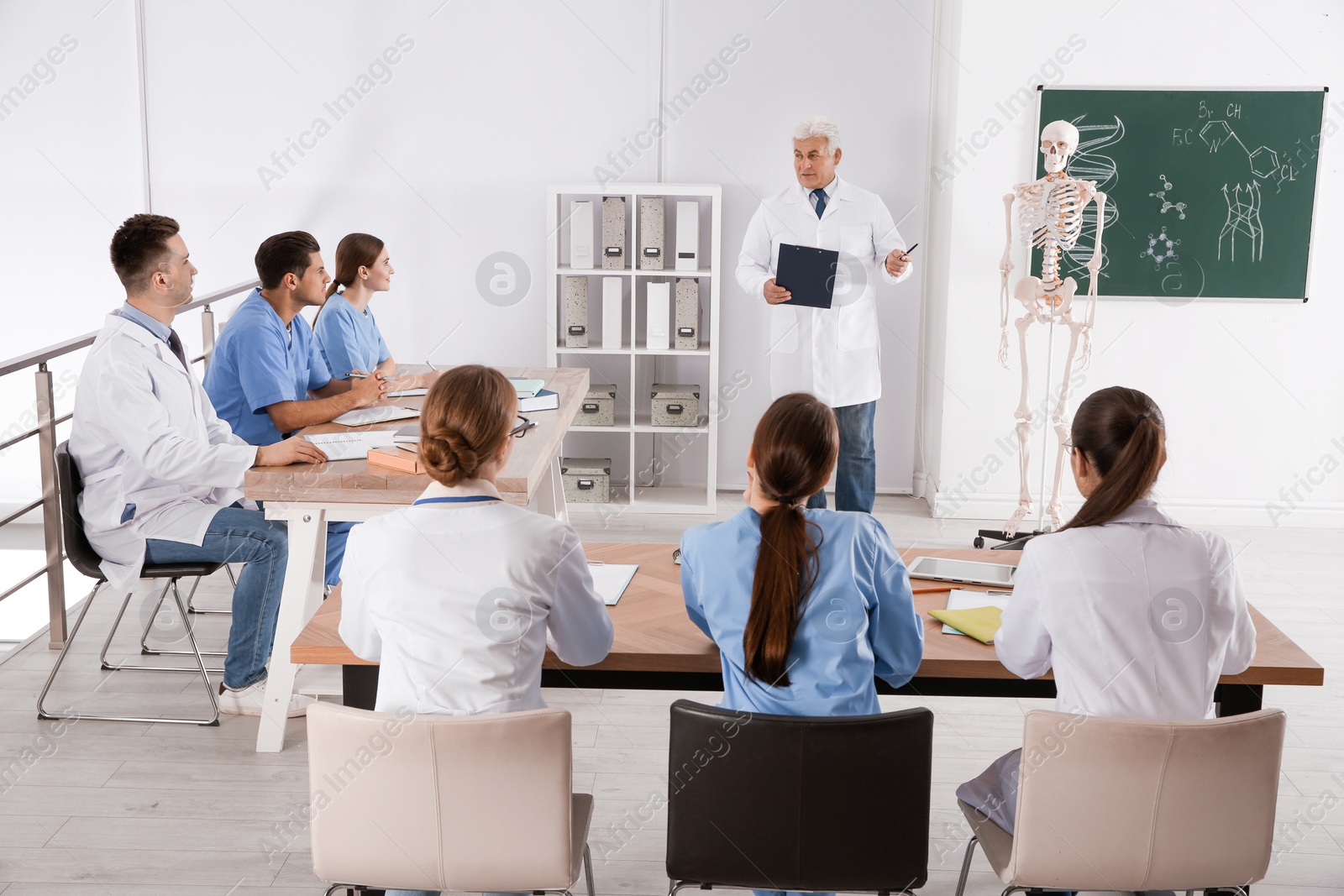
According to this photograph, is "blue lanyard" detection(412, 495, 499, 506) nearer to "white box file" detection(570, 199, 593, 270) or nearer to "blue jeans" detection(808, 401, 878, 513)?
"blue jeans" detection(808, 401, 878, 513)

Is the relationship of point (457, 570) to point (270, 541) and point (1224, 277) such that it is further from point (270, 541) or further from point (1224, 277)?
point (1224, 277)

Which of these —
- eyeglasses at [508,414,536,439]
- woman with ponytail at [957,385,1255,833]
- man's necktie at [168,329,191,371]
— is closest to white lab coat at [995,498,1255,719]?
woman with ponytail at [957,385,1255,833]

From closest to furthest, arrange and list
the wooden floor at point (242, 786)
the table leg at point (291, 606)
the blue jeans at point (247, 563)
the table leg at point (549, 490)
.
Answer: the wooden floor at point (242, 786), the table leg at point (291, 606), the blue jeans at point (247, 563), the table leg at point (549, 490)

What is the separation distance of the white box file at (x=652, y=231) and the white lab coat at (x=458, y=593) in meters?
3.64

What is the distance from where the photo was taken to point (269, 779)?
121 inches

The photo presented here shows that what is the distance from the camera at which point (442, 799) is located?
1757 mm

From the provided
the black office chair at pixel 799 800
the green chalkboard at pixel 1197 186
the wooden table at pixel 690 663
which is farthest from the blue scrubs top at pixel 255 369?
the green chalkboard at pixel 1197 186

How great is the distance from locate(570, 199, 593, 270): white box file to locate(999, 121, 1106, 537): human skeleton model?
1.84m

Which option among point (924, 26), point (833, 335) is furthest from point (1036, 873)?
point (924, 26)

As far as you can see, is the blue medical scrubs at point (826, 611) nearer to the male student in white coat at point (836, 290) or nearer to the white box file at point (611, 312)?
the male student in white coat at point (836, 290)

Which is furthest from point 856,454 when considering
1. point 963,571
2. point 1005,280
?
point 963,571

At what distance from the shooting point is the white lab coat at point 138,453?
3.13m

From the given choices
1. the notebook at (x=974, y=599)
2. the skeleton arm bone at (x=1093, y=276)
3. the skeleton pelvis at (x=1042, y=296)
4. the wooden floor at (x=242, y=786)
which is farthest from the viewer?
the skeleton pelvis at (x=1042, y=296)

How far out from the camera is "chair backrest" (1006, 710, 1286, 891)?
1.74 m
